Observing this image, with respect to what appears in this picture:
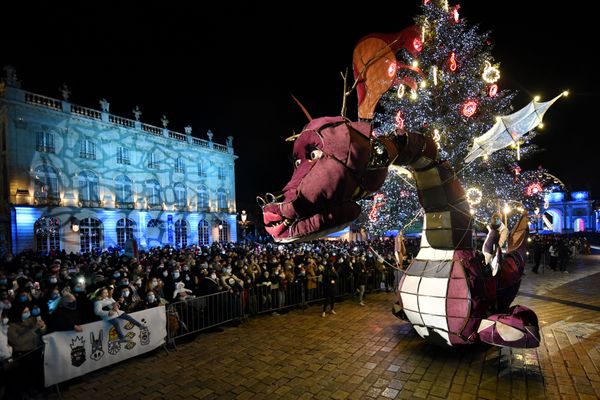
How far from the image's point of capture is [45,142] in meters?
26.0

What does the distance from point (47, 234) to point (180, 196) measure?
1345cm

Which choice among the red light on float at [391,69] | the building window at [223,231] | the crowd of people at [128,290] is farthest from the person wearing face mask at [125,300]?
the building window at [223,231]

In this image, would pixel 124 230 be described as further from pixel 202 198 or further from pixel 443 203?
pixel 443 203

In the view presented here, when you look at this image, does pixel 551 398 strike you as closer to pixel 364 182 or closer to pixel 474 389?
pixel 474 389

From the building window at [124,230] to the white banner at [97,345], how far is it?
1112 inches

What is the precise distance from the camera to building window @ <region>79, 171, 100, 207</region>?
28.0m

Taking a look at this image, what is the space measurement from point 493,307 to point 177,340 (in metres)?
6.48

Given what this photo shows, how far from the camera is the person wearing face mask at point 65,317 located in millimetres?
5242

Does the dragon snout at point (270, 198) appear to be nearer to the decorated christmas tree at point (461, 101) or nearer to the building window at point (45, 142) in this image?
the decorated christmas tree at point (461, 101)

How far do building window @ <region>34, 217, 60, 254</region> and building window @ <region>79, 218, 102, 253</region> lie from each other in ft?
5.96

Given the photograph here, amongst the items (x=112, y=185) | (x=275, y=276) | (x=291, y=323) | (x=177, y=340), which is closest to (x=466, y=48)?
(x=275, y=276)

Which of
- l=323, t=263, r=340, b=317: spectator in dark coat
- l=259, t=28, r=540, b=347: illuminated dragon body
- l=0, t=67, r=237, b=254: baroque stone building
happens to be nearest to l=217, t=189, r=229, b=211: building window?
l=0, t=67, r=237, b=254: baroque stone building

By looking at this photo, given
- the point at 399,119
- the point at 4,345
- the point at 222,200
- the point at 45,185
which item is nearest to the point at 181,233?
the point at 222,200

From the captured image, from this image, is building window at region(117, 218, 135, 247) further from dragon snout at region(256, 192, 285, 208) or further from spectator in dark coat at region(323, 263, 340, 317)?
dragon snout at region(256, 192, 285, 208)
